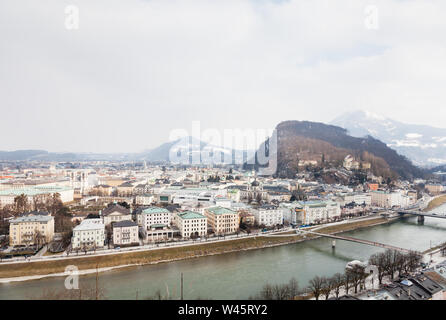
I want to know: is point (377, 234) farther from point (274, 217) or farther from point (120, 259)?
point (120, 259)

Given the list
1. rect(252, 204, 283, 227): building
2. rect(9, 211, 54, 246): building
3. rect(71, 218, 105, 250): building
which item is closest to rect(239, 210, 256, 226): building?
rect(252, 204, 283, 227): building

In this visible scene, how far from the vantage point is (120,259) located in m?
6.73

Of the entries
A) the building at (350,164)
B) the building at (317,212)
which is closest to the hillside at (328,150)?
the building at (350,164)

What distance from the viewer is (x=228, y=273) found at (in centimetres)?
625

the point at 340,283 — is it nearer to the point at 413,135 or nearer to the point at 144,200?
the point at 144,200

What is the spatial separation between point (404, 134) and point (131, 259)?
6857 cm

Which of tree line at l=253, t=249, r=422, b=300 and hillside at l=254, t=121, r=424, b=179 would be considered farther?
hillside at l=254, t=121, r=424, b=179

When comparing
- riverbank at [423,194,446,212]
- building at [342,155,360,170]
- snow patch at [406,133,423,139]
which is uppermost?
snow patch at [406,133,423,139]

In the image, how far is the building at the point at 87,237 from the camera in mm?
7312

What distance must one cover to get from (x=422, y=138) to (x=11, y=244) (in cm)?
6892

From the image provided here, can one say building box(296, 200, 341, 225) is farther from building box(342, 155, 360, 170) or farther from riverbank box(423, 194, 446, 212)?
building box(342, 155, 360, 170)

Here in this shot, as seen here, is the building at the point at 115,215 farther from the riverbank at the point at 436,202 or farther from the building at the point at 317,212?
the riverbank at the point at 436,202

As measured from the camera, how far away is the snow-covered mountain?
168 feet

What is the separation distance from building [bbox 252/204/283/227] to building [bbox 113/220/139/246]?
4562 millimetres
